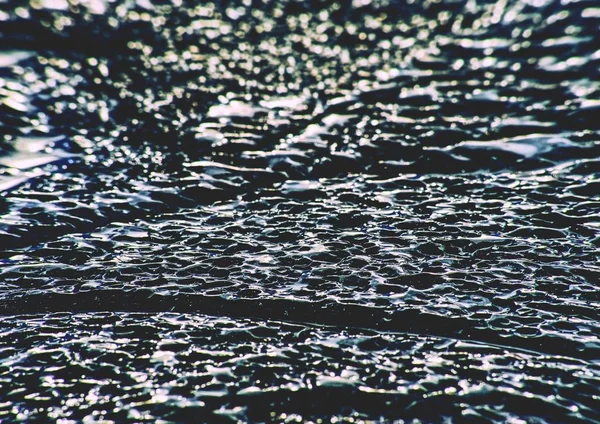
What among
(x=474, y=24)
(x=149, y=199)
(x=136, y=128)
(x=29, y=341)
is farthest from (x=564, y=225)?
(x=474, y=24)

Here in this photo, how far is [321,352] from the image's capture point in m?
0.96

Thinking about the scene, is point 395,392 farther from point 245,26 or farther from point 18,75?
point 245,26

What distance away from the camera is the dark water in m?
0.89

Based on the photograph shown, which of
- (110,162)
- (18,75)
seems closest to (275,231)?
(110,162)

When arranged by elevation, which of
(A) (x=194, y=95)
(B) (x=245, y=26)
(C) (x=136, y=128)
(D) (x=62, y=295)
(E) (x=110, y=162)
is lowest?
(D) (x=62, y=295)

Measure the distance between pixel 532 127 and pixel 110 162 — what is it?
1079 millimetres

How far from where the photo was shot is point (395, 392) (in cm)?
86

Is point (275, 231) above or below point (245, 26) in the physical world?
below

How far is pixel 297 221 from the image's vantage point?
136 cm

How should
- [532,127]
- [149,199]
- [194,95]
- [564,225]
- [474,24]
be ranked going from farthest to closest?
[474,24]
[194,95]
[532,127]
[149,199]
[564,225]

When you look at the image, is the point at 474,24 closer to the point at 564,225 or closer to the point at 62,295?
the point at 564,225

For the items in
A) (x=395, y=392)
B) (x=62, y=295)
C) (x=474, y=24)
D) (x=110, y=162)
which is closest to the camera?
(x=395, y=392)

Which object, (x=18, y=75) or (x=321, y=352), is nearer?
(x=321, y=352)

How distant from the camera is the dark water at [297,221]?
2.93 feet
